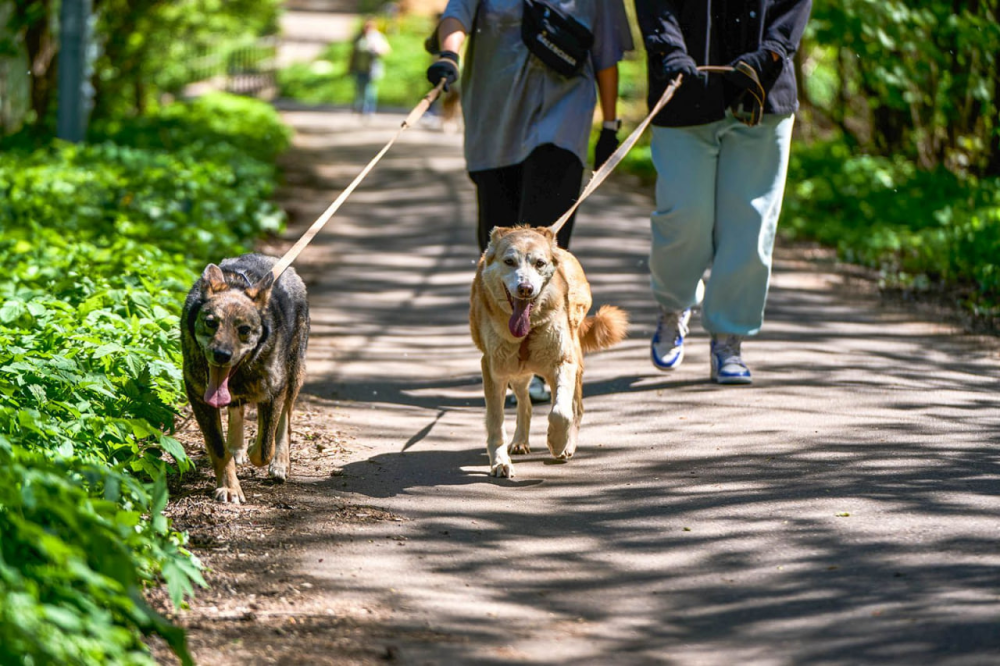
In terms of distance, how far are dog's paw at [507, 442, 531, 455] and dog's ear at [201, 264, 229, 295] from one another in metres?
1.84

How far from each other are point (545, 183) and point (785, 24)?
158 cm

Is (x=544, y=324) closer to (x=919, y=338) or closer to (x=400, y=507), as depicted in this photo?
(x=400, y=507)

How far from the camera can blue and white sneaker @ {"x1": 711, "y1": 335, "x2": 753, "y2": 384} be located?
7.22 meters

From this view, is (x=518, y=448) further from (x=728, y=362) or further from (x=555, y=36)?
(x=555, y=36)

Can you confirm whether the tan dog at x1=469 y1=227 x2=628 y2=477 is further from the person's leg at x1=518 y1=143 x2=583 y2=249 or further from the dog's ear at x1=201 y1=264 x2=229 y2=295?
the dog's ear at x1=201 y1=264 x2=229 y2=295

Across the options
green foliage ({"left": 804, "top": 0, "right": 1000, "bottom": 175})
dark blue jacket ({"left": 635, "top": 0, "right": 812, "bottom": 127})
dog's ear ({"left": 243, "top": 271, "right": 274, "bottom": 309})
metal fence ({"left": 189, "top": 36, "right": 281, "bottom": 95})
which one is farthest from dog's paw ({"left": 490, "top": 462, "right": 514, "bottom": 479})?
metal fence ({"left": 189, "top": 36, "right": 281, "bottom": 95})

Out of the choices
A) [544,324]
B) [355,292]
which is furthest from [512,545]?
[355,292]

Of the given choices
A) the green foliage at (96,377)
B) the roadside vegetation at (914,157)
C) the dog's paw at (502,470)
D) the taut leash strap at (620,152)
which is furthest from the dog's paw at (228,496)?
the roadside vegetation at (914,157)

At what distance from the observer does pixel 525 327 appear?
556cm

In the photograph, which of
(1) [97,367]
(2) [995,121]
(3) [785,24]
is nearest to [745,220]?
(3) [785,24]

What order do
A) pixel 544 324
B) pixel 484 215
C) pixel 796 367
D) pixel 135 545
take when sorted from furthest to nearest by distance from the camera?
pixel 796 367 < pixel 484 215 < pixel 544 324 < pixel 135 545

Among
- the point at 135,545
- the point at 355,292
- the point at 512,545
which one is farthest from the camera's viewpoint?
the point at 355,292

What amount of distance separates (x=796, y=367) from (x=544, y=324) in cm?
259

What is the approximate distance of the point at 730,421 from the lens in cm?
649
